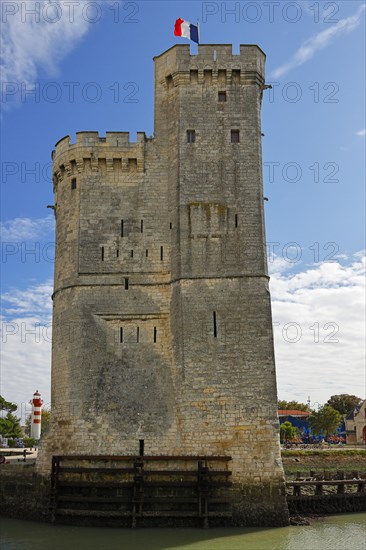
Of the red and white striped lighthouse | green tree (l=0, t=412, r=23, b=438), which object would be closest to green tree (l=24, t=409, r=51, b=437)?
green tree (l=0, t=412, r=23, b=438)

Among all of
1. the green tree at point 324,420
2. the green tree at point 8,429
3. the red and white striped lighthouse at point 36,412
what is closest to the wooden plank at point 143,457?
the red and white striped lighthouse at point 36,412

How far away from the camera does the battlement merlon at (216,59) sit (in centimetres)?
1934

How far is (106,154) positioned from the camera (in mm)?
19266

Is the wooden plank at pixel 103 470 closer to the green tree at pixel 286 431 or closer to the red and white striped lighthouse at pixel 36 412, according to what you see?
the red and white striped lighthouse at pixel 36 412

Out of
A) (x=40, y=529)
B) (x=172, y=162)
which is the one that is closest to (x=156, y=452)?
(x=40, y=529)

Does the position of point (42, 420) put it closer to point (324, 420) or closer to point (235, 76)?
point (324, 420)

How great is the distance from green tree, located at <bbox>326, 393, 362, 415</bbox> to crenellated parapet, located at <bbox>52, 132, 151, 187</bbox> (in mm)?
55489

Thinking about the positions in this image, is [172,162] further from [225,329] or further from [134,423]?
[134,423]

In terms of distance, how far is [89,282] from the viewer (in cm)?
1853

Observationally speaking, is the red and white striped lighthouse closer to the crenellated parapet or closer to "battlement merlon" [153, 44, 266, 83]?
the crenellated parapet

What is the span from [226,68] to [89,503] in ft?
46.1

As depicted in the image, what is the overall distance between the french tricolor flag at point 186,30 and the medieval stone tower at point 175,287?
49cm

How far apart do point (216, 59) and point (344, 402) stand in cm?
5651

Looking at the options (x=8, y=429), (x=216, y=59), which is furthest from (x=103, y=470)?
(x=8, y=429)
